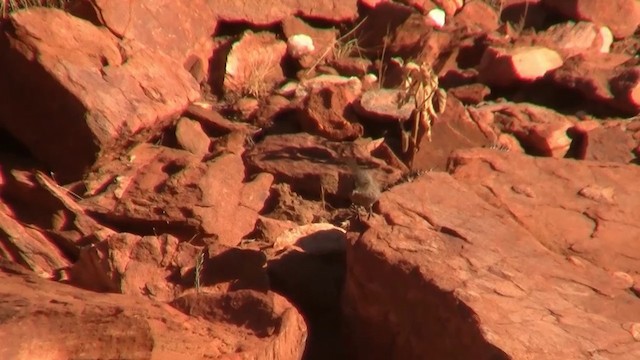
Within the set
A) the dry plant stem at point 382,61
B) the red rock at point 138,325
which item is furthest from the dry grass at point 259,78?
the red rock at point 138,325

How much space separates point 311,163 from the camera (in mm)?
4637

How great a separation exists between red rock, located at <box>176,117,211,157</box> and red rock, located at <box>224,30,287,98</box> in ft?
1.57

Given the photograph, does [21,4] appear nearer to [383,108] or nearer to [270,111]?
[270,111]

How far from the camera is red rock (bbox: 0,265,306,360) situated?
268 cm

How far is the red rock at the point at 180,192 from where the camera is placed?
13.6 feet

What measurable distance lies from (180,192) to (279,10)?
65.0 inches

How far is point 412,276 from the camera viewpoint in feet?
11.0

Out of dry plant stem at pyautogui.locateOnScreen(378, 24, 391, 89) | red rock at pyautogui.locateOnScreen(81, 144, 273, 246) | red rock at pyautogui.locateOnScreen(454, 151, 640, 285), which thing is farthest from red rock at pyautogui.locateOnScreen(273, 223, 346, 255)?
dry plant stem at pyautogui.locateOnScreen(378, 24, 391, 89)

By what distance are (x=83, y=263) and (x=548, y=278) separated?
5.39ft

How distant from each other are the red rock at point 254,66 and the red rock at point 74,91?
0.51 m

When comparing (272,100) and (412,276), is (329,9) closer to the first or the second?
(272,100)

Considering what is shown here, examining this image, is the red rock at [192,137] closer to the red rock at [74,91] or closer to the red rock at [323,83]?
the red rock at [74,91]

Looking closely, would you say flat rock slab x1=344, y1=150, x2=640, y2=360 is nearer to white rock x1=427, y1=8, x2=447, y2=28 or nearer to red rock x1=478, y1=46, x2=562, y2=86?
red rock x1=478, y1=46, x2=562, y2=86

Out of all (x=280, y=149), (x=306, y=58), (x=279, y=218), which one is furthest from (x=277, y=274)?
(x=306, y=58)
